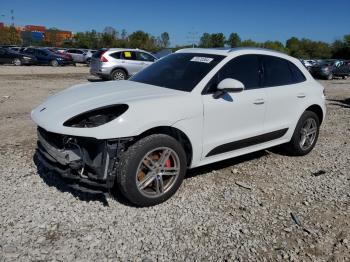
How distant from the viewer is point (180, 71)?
4812mm

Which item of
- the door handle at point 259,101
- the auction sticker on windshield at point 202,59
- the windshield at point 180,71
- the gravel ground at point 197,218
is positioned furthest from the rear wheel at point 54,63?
the door handle at point 259,101

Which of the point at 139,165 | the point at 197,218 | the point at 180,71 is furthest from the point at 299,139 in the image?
the point at 139,165

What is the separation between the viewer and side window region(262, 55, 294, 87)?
202 inches

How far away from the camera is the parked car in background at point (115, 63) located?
51.8 feet

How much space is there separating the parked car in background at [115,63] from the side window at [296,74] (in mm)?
10615

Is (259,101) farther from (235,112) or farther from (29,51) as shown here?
(29,51)

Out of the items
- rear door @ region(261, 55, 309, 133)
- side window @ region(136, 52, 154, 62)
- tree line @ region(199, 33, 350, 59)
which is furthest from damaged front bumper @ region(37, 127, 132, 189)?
tree line @ region(199, 33, 350, 59)

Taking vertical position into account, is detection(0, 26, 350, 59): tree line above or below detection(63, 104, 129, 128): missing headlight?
above

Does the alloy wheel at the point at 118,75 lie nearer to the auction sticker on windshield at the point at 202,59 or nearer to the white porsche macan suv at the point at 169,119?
the white porsche macan suv at the point at 169,119

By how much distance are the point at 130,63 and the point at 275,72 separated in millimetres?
11760

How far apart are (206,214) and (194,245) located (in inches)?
24.6

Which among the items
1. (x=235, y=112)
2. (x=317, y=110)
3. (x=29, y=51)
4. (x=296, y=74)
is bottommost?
(x=317, y=110)

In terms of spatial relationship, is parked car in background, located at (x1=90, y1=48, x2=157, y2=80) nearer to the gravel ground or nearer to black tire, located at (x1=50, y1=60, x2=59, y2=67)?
the gravel ground

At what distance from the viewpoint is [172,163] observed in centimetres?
415
